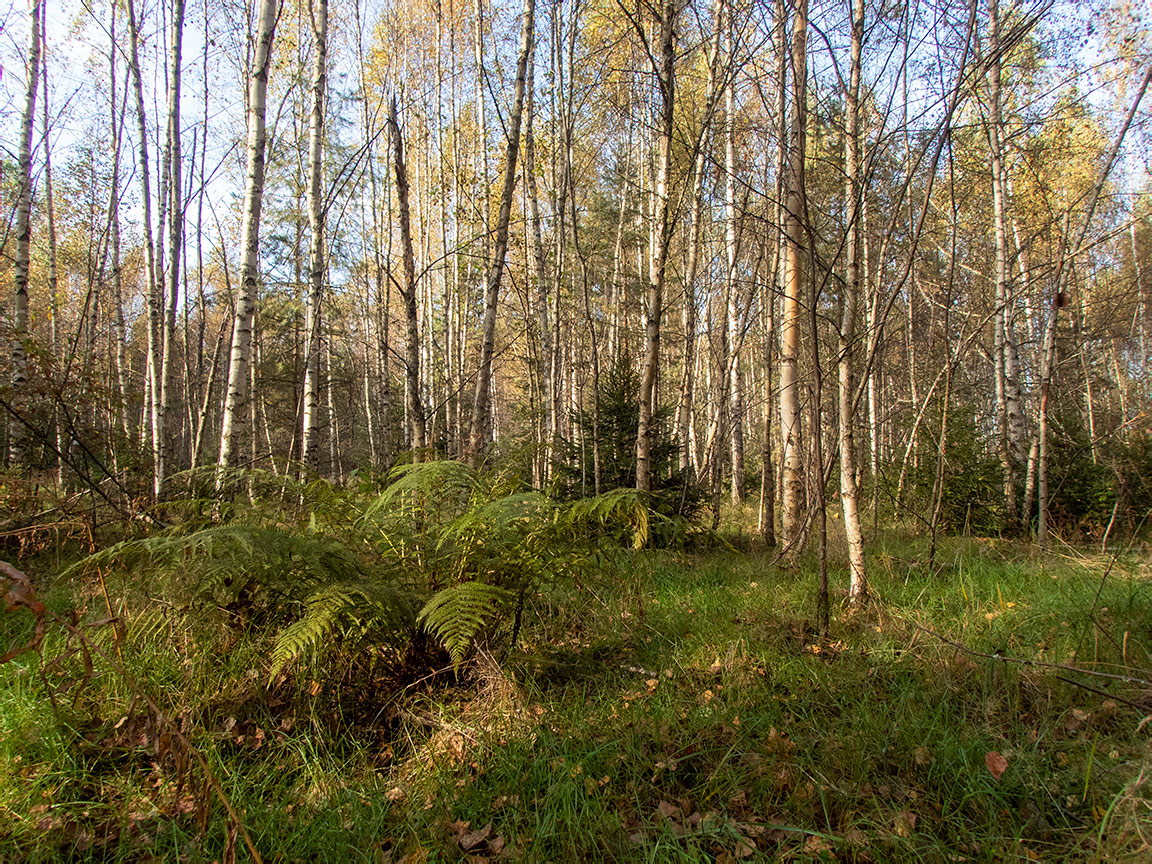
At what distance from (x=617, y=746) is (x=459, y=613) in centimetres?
80

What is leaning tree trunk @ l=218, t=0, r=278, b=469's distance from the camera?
499cm

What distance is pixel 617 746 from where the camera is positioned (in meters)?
1.97

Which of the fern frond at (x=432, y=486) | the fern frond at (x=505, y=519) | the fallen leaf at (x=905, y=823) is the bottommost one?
the fallen leaf at (x=905, y=823)

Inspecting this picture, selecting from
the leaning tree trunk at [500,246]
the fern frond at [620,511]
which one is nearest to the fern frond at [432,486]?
the fern frond at [620,511]

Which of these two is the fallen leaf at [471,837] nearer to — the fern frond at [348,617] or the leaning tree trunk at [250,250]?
the fern frond at [348,617]

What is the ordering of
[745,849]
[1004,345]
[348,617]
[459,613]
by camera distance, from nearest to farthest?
[745,849] < [459,613] < [348,617] < [1004,345]

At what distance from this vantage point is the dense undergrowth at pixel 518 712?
154 centimetres

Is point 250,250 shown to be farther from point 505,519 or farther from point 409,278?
point 505,519

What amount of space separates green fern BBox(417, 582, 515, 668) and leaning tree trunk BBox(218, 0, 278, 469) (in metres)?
3.98

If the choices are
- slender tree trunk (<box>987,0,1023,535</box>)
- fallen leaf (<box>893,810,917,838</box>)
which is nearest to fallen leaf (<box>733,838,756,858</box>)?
fallen leaf (<box>893,810,917,838</box>)

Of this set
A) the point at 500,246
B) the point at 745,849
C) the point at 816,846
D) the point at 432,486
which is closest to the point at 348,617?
the point at 432,486

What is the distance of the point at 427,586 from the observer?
2502 mm

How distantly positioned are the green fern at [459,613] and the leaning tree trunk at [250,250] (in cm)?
398

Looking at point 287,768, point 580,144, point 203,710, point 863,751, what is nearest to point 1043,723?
point 863,751
